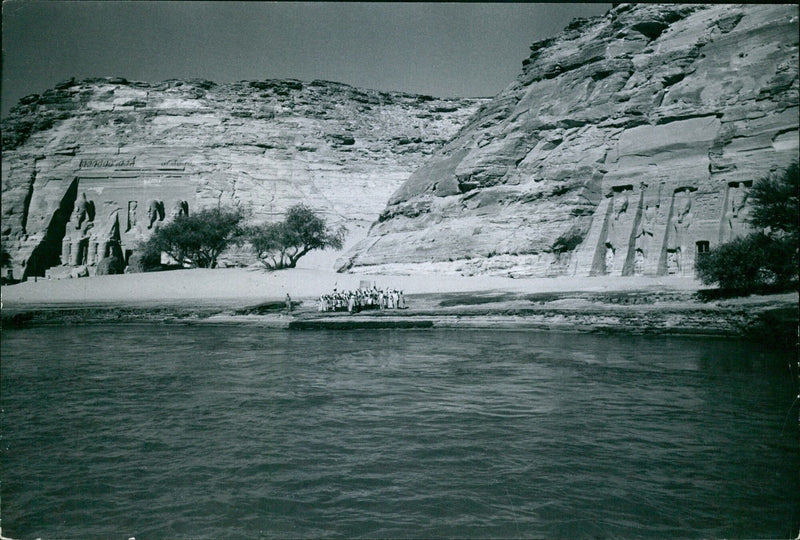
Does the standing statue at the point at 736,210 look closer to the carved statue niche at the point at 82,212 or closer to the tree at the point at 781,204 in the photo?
the tree at the point at 781,204

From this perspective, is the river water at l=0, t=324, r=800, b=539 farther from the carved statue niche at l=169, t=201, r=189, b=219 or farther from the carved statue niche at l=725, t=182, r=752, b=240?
the carved statue niche at l=169, t=201, r=189, b=219

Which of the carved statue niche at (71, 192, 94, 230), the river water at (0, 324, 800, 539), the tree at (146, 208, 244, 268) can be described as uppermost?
the carved statue niche at (71, 192, 94, 230)

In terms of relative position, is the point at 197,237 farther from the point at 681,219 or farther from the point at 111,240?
the point at 681,219

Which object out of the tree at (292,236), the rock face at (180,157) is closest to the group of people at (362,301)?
the tree at (292,236)

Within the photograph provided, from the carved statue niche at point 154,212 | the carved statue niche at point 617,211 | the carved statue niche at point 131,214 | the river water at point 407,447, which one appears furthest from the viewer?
the carved statue niche at point 131,214

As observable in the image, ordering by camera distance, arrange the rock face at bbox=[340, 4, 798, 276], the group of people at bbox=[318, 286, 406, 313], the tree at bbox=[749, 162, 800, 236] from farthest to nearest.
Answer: the rock face at bbox=[340, 4, 798, 276] < the group of people at bbox=[318, 286, 406, 313] < the tree at bbox=[749, 162, 800, 236]

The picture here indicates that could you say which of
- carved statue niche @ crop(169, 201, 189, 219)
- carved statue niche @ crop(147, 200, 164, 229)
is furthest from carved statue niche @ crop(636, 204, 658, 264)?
carved statue niche @ crop(147, 200, 164, 229)
